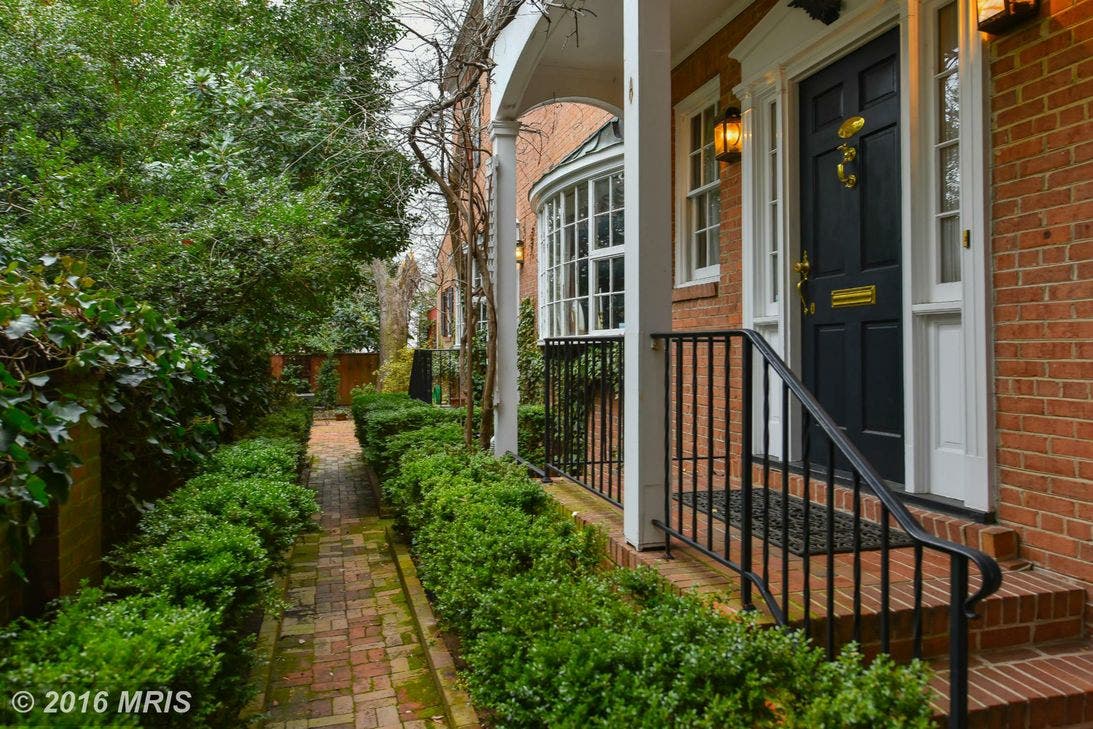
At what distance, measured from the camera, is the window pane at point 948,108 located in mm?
3230

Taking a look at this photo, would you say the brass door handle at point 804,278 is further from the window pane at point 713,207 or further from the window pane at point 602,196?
the window pane at point 602,196

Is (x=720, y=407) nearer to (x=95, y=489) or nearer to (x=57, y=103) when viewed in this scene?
(x=95, y=489)

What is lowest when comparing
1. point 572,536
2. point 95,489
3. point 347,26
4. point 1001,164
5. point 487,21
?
point 572,536

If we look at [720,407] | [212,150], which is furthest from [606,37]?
[212,150]

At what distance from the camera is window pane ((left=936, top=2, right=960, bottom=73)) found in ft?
10.6

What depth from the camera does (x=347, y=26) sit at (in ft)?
29.3

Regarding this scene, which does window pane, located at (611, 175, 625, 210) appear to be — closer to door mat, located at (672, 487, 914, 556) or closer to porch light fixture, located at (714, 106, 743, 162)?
porch light fixture, located at (714, 106, 743, 162)

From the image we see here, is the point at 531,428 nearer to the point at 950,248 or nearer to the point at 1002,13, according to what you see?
the point at 950,248

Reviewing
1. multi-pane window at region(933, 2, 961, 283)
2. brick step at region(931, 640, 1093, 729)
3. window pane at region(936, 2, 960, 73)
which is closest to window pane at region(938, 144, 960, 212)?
multi-pane window at region(933, 2, 961, 283)

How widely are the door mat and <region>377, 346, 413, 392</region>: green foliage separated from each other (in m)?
12.7

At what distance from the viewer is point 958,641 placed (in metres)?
1.57

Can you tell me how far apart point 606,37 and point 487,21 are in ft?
3.04

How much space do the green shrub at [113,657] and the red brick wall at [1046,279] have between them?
121 inches

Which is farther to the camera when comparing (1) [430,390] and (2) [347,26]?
(1) [430,390]
